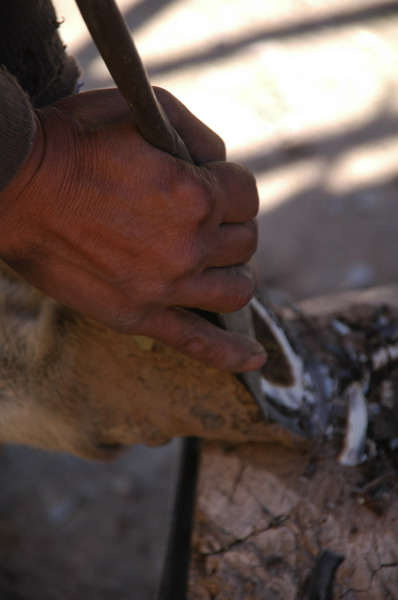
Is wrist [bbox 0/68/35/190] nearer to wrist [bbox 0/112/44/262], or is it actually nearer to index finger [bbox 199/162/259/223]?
wrist [bbox 0/112/44/262]

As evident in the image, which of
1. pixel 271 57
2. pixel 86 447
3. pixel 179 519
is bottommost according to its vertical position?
pixel 271 57

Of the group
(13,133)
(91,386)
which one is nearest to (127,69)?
(13,133)

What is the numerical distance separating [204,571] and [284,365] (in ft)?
1.20

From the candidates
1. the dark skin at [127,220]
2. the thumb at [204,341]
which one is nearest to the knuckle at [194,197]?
the dark skin at [127,220]

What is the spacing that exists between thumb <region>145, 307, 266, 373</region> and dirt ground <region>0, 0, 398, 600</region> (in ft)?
3.79

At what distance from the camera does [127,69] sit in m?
0.74

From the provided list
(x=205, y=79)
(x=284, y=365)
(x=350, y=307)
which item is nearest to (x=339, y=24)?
(x=205, y=79)

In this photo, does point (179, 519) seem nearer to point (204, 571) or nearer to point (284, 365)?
point (204, 571)

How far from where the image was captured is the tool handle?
2.29 feet

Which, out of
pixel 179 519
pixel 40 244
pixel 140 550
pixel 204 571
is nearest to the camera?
pixel 40 244

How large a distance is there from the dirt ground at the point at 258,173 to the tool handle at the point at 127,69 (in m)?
1.46

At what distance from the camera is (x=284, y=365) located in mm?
1220

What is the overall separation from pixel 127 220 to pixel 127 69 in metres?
0.17

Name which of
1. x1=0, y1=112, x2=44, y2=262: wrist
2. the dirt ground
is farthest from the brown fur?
the dirt ground
